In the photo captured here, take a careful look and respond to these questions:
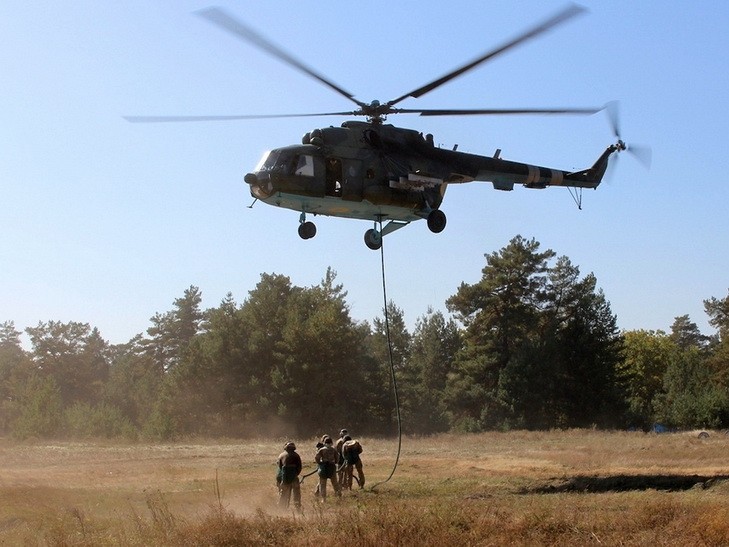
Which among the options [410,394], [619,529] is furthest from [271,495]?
[410,394]

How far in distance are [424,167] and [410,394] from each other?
43.4m

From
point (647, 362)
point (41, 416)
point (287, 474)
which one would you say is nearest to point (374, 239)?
point (287, 474)

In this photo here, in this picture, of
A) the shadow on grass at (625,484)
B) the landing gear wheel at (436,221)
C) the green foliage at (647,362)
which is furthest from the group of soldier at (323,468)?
the green foliage at (647,362)

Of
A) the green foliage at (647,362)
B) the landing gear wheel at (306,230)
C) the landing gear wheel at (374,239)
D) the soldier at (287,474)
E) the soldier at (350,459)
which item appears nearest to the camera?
the soldier at (287,474)

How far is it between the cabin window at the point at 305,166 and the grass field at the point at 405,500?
275 inches

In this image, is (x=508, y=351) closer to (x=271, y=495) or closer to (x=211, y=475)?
(x=211, y=475)

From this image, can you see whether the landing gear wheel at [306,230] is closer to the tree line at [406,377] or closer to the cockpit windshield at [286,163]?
the cockpit windshield at [286,163]

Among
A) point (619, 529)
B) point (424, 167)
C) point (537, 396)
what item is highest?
point (424, 167)

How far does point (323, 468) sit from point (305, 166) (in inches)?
262

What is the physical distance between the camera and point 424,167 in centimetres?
2030

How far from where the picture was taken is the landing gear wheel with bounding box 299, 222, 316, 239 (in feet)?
65.0

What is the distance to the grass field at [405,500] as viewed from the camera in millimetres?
14156

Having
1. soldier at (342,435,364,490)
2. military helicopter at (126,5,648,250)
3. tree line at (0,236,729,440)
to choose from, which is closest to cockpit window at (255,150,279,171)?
military helicopter at (126,5,648,250)

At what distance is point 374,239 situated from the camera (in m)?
20.6
